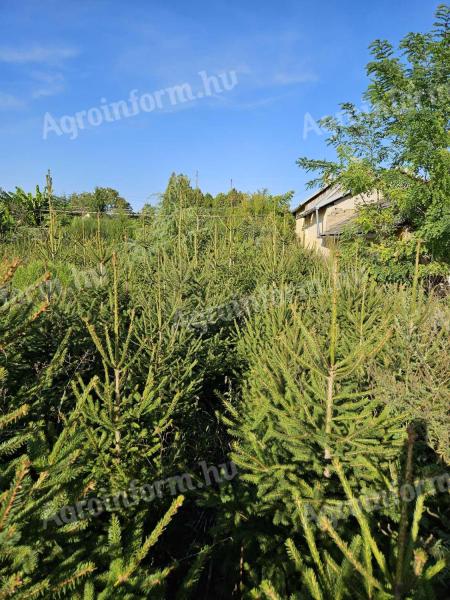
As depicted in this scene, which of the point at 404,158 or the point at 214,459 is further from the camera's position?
the point at 404,158

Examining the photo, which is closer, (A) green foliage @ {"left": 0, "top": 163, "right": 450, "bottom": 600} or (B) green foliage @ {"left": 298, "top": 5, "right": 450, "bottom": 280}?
(A) green foliage @ {"left": 0, "top": 163, "right": 450, "bottom": 600}

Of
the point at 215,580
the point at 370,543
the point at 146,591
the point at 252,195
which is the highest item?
the point at 252,195

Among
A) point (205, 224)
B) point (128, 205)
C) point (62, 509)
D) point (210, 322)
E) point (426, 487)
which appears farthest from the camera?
point (128, 205)

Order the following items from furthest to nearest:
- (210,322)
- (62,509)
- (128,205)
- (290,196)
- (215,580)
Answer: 1. (128,205)
2. (290,196)
3. (210,322)
4. (215,580)
5. (62,509)

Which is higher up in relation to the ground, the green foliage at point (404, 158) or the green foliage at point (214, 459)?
the green foliage at point (404, 158)

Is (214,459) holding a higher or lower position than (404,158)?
lower

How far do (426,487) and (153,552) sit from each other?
2.42 meters

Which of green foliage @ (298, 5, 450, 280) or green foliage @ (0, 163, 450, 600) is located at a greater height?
green foliage @ (298, 5, 450, 280)

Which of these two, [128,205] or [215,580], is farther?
[128,205]

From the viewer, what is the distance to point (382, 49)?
9289 mm

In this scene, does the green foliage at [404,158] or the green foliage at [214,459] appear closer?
the green foliage at [214,459]

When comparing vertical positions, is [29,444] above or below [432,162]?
below

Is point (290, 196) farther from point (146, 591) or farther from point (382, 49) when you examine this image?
point (146, 591)

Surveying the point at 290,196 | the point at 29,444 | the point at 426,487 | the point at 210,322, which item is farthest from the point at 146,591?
the point at 290,196
